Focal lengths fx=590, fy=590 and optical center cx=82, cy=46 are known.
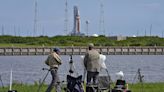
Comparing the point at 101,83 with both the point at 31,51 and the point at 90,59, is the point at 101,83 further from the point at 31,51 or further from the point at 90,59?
the point at 31,51

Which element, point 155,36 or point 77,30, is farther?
point 77,30

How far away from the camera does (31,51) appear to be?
4432 inches

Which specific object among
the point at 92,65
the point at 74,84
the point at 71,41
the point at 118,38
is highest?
the point at 118,38

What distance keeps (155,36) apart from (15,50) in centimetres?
5545

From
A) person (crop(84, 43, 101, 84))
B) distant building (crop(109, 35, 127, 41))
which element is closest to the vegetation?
distant building (crop(109, 35, 127, 41))

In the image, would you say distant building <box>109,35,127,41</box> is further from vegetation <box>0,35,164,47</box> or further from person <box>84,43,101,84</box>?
person <box>84,43,101,84</box>

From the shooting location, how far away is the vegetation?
137000mm

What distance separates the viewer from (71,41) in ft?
471

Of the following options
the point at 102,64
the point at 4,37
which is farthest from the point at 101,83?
the point at 4,37

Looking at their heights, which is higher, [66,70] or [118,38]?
[118,38]

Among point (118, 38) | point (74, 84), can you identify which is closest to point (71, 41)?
point (118, 38)

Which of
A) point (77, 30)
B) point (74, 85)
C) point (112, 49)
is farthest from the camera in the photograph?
point (77, 30)

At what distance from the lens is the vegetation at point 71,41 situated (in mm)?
137000

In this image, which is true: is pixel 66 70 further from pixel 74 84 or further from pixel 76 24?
pixel 76 24
